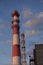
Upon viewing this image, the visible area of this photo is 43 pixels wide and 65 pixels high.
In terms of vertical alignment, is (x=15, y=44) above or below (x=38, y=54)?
below

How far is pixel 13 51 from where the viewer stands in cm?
1309

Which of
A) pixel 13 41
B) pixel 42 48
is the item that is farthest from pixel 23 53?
pixel 13 41

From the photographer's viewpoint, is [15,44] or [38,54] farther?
[38,54]

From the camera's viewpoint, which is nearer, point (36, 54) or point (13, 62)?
point (13, 62)

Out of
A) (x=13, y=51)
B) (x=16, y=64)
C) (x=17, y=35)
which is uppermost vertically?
(x=17, y=35)

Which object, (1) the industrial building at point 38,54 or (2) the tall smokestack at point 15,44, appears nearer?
(2) the tall smokestack at point 15,44

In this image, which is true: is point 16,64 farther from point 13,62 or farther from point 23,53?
point 23,53

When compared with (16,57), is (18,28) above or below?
above

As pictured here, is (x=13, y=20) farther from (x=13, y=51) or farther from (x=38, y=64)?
(x=38, y=64)

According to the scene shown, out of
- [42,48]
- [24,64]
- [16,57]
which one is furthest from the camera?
[42,48]

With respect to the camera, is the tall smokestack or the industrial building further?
the industrial building

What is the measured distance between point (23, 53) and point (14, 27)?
42.0ft

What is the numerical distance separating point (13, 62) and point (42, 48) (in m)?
15.6

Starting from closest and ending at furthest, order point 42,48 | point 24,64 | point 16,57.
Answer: point 16,57, point 24,64, point 42,48
